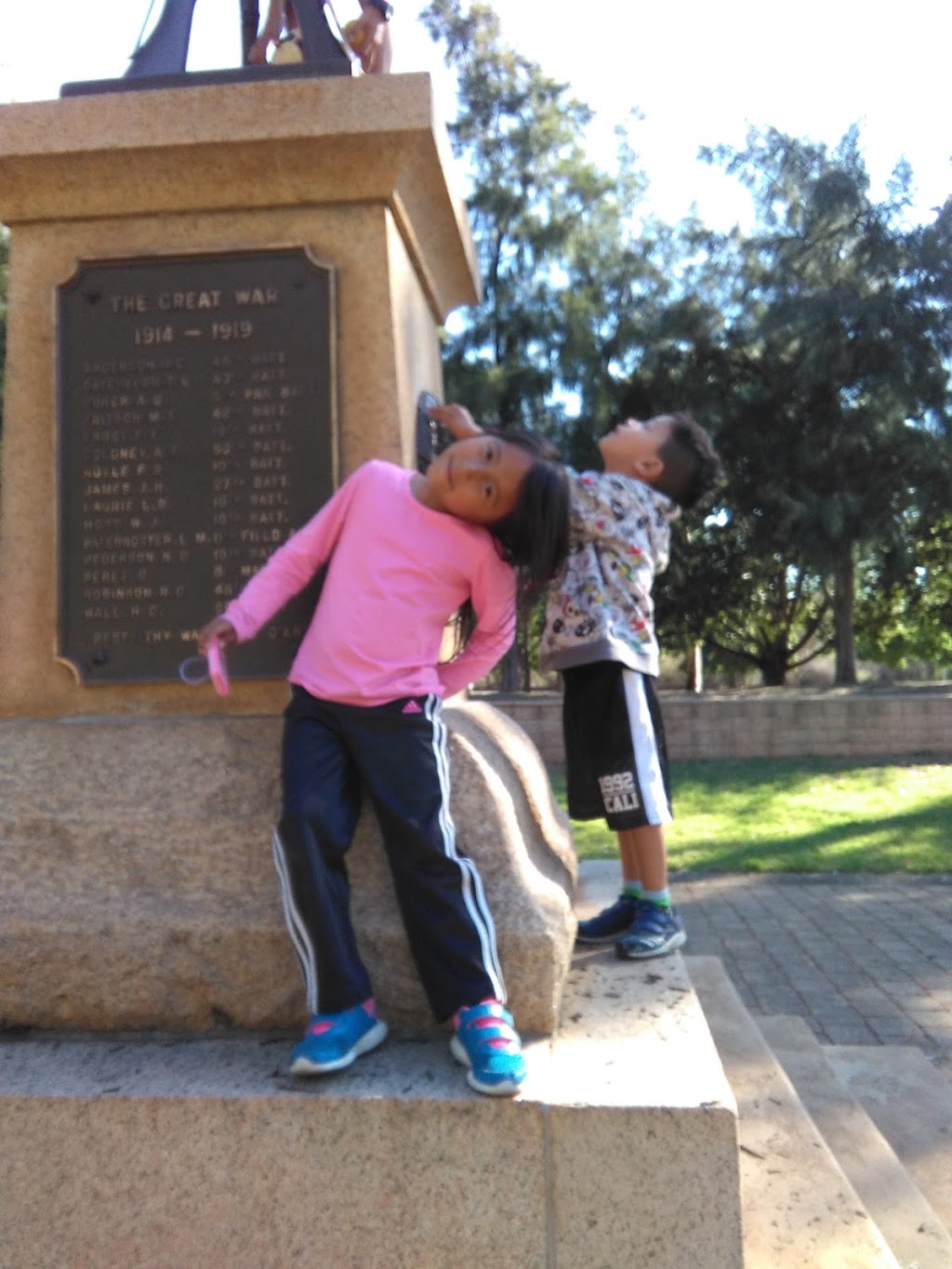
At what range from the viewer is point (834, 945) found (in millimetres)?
5969

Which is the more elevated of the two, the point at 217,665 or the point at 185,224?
the point at 185,224

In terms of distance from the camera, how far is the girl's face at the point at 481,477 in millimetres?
2635

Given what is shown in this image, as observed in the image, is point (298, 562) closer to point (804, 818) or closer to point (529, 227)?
point (804, 818)

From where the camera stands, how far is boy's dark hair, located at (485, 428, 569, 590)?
2.64m

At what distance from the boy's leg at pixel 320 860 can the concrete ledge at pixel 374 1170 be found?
0.61ft

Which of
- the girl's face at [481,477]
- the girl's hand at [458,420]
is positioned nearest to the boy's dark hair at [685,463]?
the girl's hand at [458,420]

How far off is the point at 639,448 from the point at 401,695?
50.6 inches

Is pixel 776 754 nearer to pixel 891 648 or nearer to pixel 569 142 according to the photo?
pixel 569 142

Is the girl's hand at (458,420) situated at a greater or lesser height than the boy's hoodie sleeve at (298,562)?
greater

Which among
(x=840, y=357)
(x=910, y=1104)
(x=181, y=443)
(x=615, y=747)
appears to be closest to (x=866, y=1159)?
(x=910, y=1104)

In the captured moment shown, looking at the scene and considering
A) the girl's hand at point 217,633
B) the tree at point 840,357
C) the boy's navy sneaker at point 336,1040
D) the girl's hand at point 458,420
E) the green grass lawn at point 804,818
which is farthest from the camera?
the tree at point 840,357

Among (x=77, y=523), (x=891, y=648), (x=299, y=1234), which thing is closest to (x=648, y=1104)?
(x=299, y=1234)

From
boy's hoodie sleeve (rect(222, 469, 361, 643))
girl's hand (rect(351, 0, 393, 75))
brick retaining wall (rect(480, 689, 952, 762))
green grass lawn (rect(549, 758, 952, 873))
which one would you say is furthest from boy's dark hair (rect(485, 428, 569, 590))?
brick retaining wall (rect(480, 689, 952, 762))

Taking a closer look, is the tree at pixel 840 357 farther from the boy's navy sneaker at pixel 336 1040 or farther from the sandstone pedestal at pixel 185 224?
the boy's navy sneaker at pixel 336 1040
